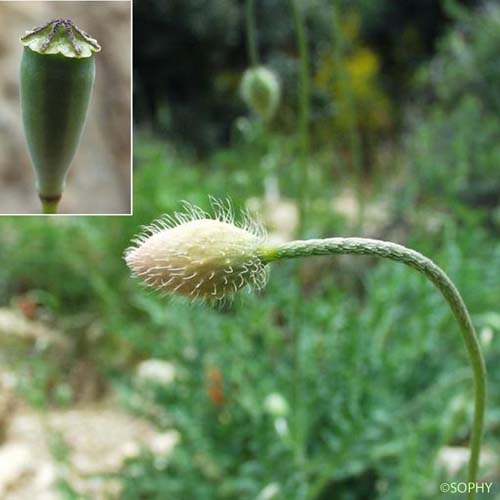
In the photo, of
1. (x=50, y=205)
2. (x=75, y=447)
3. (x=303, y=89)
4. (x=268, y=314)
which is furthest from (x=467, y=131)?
(x=50, y=205)

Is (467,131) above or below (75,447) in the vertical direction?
above

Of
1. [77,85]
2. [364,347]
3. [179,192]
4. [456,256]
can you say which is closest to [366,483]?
[364,347]

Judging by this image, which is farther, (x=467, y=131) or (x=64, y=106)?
(x=467, y=131)

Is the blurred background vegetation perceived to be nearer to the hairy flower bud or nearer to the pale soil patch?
the pale soil patch

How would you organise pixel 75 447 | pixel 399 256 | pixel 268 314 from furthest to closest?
pixel 75 447 < pixel 268 314 < pixel 399 256

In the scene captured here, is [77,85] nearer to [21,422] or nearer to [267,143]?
[21,422]

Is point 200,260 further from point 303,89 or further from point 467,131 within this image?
point 467,131
